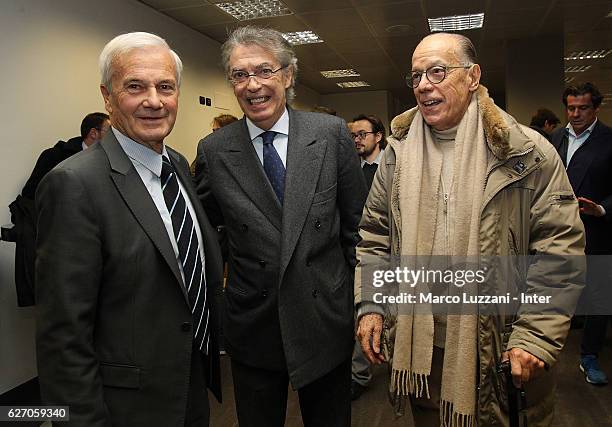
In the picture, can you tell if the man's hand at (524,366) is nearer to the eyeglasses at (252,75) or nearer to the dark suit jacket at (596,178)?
the eyeglasses at (252,75)

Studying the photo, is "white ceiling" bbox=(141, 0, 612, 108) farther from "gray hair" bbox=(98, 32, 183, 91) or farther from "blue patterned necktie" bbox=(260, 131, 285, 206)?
"gray hair" bbox=(98, 32, 183, 91)

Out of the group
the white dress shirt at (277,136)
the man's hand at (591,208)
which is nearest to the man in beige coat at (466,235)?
the white dress shirt at (277,136)

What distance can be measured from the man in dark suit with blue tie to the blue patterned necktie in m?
2.37

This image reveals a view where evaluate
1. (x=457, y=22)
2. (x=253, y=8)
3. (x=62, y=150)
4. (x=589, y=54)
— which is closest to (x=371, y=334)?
(x=62, y=150)

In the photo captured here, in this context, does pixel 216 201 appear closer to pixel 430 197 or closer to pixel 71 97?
pixel 430 197

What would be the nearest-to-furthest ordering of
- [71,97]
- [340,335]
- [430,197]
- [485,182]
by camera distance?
[485,182], [430,197], [340,335], [71,97]

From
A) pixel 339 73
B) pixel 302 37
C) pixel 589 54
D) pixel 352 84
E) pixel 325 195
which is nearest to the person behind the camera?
pixel 325 195

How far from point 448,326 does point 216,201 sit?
0.89m

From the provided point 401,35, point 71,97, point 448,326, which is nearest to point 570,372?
point 448,326

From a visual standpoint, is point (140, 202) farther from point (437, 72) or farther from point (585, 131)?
point (585, 131)

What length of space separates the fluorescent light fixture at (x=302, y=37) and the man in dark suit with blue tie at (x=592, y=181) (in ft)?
13.7

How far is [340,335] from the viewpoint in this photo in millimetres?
1731

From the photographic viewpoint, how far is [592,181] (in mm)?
3338

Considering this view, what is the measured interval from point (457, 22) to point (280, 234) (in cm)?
597
